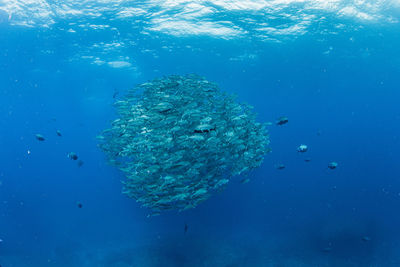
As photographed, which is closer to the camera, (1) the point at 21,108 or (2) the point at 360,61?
(2) the point at 360,61

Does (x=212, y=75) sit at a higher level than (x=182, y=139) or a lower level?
lower

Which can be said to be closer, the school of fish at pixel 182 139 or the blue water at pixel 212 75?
the school of fish at pixel 182 139

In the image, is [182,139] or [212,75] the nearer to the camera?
[182,139]

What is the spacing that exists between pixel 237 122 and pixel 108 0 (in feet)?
34.0

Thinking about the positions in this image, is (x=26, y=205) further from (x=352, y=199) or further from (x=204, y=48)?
(x=352, y=199)

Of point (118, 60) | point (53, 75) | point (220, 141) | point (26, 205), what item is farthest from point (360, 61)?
point (26, 205)

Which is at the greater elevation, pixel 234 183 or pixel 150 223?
pixel 150 223

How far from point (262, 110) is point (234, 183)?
28648 mm

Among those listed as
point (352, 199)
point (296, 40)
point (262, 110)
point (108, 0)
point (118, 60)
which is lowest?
point (262, 110)

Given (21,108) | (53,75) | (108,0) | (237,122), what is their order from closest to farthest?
1. (237,122)
2. (108,0)
3. (53,75)
4. (21,108)

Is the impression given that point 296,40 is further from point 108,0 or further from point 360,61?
point 108,0

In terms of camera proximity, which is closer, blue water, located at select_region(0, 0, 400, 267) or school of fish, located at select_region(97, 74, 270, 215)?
school of fish, located at select_region(97, 74, 270, 215)

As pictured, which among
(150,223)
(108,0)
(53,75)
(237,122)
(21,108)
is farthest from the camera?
(21,108)

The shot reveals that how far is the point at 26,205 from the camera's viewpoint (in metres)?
62.8
